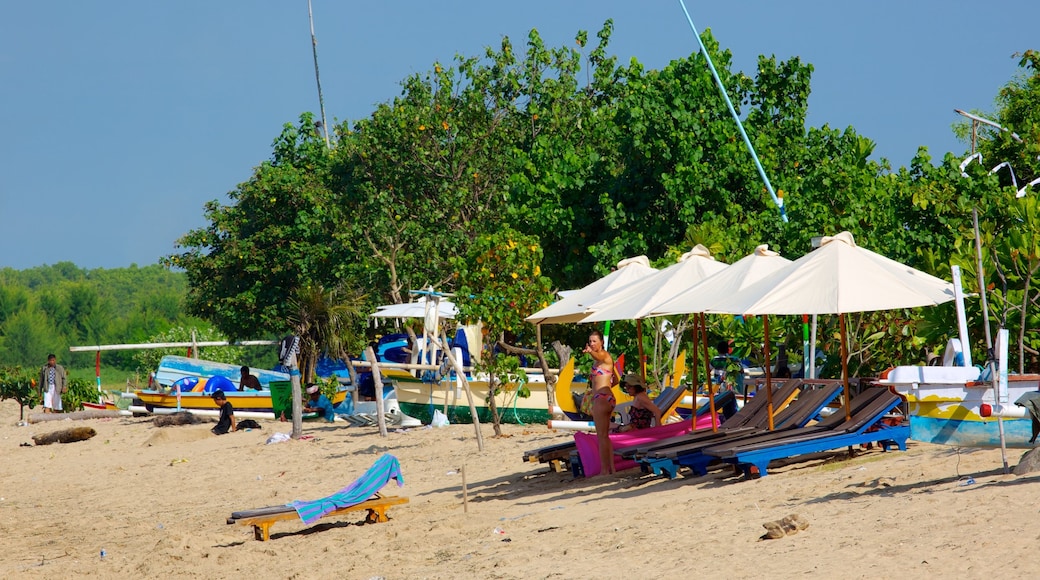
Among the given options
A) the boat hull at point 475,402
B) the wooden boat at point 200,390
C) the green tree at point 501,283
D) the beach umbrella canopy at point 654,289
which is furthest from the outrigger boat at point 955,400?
the wooden boat at point 200,390

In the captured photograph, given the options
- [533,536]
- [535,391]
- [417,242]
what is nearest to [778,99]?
[535,391]

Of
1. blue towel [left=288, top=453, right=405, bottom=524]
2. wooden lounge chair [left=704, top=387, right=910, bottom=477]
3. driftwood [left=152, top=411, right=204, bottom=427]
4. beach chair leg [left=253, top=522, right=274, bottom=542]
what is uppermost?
driftwood [left=152, top=411, right=204, bottom=427]

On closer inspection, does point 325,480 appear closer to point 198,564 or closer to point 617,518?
point 198,564

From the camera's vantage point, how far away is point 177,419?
80.8 feet

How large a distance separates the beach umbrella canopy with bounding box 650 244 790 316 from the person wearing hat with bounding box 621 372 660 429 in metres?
0.87

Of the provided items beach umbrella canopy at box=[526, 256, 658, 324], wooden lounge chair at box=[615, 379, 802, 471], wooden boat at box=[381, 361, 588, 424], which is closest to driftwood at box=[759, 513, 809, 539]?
wooden lounge chair at box=[615, 379, 802, 471]

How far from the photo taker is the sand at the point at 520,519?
7086 mm

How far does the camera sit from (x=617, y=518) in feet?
31.2

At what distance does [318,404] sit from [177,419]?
3.07 meters

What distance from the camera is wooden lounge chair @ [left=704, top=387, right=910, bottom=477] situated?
407 inches

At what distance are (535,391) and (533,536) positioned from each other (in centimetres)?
1118

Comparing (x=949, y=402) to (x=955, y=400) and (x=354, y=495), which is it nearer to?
(x=955, y=400)

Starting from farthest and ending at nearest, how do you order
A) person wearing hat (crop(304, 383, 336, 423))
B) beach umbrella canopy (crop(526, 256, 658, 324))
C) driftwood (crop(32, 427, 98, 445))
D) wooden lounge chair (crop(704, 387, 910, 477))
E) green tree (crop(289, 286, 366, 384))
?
green tree (crop(289, 286, 366, 384)) → person wearing hat (crop(304, 383, 336, 423)) → driftwood (crop(32, 427, 98, 445)) → beach umbrella canopy (crop(526, 256, 658, 324)) → wooden lounge chair (crop(704, 387, 910, 477))

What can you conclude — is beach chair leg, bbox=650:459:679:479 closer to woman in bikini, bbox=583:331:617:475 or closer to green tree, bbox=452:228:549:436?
woman in bikini, bbox=583:331:617:475
